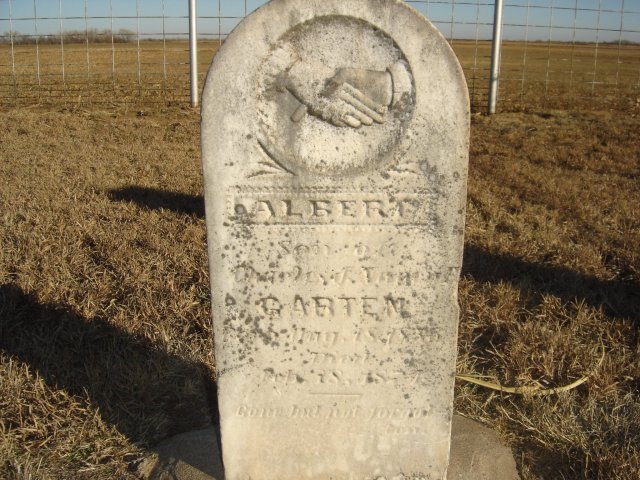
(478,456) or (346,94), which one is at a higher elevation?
(346,94)

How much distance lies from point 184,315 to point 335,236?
5.44 feet

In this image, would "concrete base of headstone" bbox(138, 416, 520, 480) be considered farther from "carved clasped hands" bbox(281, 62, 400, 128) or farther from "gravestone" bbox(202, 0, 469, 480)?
"carved clasped hands" bbox(281, 62, 400, 128)

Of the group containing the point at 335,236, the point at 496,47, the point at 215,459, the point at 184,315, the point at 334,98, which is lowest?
the point at 215,459

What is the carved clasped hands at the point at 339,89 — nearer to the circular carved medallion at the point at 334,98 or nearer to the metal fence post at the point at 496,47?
the circular carved medallion at the point at 334,98

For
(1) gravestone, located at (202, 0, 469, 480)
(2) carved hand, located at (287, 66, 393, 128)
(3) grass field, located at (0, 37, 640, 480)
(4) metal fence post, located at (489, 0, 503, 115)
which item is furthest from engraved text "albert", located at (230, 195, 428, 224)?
(4) metal fence post, located at (489, 0, 503, 115)

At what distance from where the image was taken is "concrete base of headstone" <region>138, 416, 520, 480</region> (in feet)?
7.27

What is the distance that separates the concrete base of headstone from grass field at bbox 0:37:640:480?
81 millimetres

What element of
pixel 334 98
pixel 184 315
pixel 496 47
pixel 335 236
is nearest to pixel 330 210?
pixel 335 236

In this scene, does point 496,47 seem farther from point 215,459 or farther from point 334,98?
point 215,459

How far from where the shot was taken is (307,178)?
6.00ft

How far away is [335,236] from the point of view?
1.89 metres

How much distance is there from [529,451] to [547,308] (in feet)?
3.81

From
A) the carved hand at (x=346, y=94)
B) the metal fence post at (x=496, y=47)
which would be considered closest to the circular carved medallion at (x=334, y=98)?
the carved hand at (x=346, y=94)

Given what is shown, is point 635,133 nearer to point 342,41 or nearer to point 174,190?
point 174,190
